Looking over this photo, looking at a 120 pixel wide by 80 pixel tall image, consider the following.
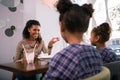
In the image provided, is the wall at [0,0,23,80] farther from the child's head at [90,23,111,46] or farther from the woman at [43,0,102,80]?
the woman at [43,0,102,80]

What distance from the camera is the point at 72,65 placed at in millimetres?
1021

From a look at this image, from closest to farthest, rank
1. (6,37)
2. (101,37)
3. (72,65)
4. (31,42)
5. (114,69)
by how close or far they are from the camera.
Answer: (72,65), (114,69), (101,37), (31,42), (6,37)

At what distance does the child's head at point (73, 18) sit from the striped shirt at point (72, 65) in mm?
109

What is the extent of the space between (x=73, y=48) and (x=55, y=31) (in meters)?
2.82

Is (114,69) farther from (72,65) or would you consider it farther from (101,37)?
(72,65)

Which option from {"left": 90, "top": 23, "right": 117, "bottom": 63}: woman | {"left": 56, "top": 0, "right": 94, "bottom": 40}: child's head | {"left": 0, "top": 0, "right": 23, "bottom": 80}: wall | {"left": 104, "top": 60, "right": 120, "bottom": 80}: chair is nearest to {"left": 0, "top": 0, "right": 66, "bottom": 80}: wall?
{"left": 0, "top": 0, "right": 23, "bottom": 80}: wall

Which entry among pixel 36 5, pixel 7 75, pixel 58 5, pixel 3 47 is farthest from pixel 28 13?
pixel 58 5

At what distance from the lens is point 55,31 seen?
12.7 feet

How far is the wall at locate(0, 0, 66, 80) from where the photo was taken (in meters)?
3.29

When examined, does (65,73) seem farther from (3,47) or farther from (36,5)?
(36,5)

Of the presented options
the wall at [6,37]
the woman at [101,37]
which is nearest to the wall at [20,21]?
the wall at [6,37]

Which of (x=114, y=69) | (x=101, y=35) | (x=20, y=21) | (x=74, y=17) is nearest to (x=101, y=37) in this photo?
(x=101, y=35)

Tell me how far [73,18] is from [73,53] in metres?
0.20

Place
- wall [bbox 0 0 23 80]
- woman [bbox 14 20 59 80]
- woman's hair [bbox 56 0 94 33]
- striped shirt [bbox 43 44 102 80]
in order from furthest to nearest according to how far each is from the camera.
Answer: wall [bbox 0 0 23 80], woman [bbox 14 20 59 80], woman's hair [bbox 56 0 94 33], striped shirt [bbox 43 44 102 80]
